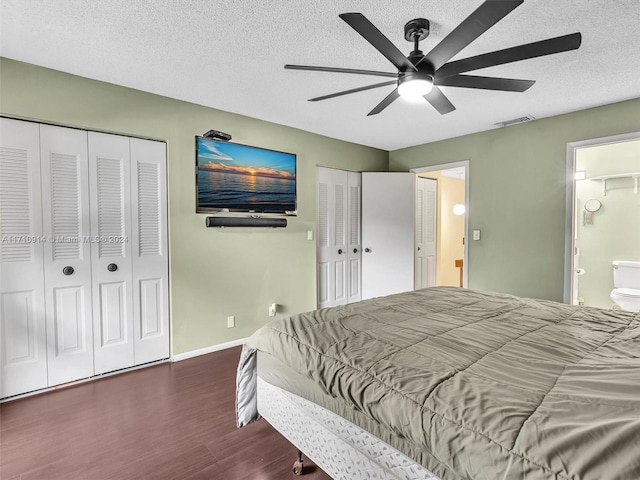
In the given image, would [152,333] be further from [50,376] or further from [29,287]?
[29,287]

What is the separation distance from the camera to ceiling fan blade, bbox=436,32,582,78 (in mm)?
1383

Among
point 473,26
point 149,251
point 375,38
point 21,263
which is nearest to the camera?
point 473,26

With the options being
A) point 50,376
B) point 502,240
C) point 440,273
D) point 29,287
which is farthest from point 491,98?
point 50,376

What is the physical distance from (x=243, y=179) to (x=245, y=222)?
47 cm

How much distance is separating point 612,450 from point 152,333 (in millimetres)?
3098

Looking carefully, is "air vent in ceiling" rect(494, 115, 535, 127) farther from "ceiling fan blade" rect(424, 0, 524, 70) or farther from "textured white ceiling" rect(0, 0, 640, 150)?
"ceiling fan blade" rect(424, 0, 524, 70)

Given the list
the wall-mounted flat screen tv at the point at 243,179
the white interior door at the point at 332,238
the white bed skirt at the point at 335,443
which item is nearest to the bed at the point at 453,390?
the white bed skirt at the point at 335,443

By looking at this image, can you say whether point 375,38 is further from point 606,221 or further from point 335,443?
point 606,221

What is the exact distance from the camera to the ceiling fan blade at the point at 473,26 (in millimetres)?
1206

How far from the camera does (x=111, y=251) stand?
106 inches

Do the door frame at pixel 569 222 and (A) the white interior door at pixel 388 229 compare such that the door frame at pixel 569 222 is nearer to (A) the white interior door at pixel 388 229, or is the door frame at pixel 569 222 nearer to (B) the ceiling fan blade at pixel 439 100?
(A) the white interior door at pixel 388 229

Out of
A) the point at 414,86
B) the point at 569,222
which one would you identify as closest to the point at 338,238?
the point at 569,222

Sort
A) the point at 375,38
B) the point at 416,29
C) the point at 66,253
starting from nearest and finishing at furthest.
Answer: the point at 375,38
the point at 416,29
the point at 66,253

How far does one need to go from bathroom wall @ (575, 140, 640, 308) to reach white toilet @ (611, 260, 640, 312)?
0.18 metres
